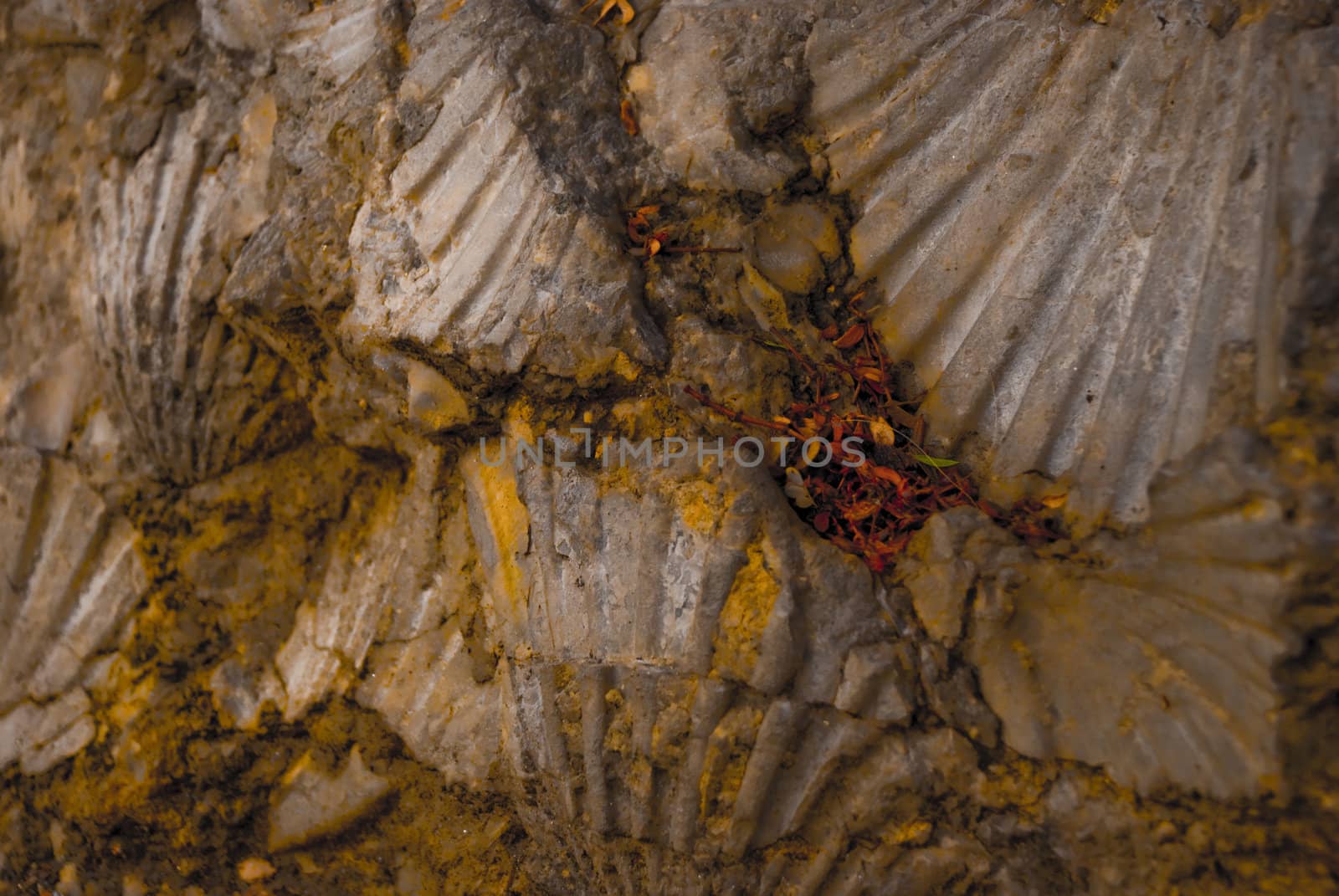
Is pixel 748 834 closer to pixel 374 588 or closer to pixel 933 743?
pixel 933 743

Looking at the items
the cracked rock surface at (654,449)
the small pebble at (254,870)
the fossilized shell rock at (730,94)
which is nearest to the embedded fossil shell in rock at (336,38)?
the cracked rock surface at (654,449)

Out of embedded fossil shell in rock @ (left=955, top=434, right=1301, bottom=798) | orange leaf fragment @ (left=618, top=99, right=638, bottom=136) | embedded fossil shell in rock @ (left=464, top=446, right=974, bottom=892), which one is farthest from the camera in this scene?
A: orange leaf fragment @ (left=618, top=99, right=638, bottom=136)

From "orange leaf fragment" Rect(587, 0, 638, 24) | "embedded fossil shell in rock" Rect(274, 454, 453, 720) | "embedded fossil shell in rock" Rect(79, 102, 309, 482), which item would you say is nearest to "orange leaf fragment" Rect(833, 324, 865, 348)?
"orange leaf fragment" Rect(587, 0, 638, 24)

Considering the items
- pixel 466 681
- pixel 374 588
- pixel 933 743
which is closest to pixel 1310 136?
pixel 933 743

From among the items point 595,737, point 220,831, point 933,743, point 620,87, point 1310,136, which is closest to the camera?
point 1310,136

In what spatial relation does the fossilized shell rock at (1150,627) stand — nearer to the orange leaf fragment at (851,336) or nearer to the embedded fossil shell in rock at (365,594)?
the orange leaf fragment at (851,336)

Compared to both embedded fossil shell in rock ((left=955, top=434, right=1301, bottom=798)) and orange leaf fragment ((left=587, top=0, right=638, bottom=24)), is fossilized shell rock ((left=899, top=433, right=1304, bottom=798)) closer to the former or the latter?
embedded fossil shell in rock ((left=955, top=434, right=1301, bottom=798))
